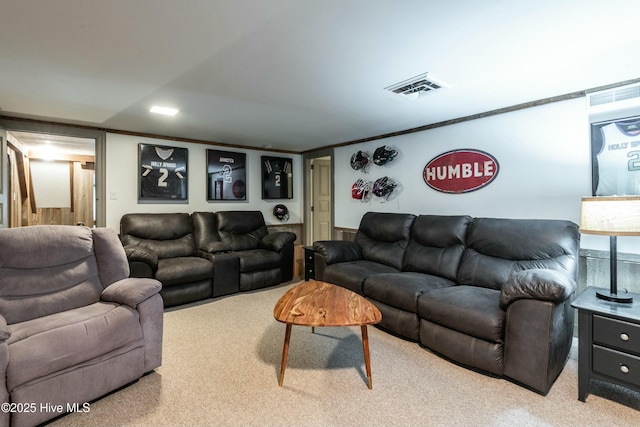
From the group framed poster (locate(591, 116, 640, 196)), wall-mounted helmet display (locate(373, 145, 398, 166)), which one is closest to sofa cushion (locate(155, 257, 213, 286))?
wall-mounted helmet display (locate(373, 145, 398, 166))

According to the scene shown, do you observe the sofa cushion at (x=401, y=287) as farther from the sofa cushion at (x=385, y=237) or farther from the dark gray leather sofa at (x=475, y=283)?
the sofa cushion at (x=385, y=237)

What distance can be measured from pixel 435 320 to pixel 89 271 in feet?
8.91

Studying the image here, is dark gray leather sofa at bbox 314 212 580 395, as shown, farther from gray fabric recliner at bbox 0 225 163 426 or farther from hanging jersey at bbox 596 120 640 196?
gray fabric recliner at bbox 0 225 163 426

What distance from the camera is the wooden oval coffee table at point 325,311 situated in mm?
1951

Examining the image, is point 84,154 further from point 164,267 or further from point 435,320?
point 435,320

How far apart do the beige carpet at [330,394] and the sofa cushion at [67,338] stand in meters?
0.34

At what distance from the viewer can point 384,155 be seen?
4328 mm

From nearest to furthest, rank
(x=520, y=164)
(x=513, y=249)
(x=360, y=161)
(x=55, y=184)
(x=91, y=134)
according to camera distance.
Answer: (x=513, y=249)
(x=520, y=164)
(x=91, y=134)
(x=360, y=161)
(x=55, y=184)

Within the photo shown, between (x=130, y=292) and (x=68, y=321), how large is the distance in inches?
14.0

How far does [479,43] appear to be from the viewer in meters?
1.91

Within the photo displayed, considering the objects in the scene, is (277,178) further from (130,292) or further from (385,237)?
(130,292)

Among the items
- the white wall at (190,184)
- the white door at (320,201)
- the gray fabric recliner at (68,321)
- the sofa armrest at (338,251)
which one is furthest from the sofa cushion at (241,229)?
the gray fabric recliner at (68,321)

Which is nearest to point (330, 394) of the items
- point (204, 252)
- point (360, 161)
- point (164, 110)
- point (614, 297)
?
point (614, 297)

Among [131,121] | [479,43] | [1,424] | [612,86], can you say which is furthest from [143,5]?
[612,86]
